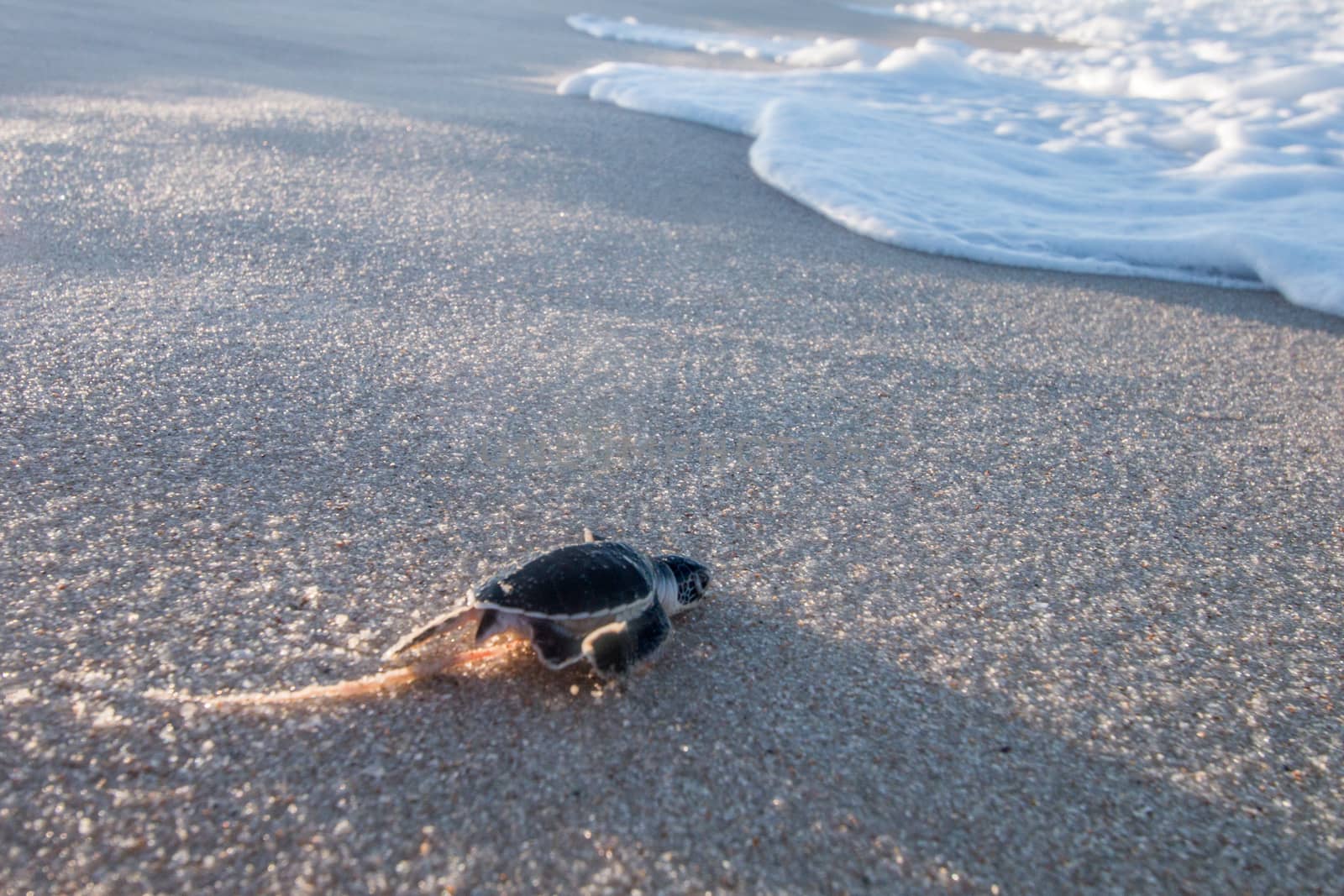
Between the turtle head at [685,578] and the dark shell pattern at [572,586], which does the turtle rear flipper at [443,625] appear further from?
the turtle head at [685,578]

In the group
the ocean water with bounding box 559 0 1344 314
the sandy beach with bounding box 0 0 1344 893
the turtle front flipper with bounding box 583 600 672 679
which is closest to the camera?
the sandy beach with bounding box 0 0 1344 893

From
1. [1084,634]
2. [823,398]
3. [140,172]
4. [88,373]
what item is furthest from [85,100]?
[1084,634]

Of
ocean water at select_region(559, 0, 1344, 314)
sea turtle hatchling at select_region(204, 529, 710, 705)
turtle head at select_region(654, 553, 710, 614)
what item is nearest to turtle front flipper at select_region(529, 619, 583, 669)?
sea turtle hatchling at select_region(204, 529, 710, 705)

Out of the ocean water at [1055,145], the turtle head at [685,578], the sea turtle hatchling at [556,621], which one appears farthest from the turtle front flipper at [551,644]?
the ocean water at [1055,145]

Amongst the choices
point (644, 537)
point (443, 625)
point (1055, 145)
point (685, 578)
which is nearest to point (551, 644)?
point (443, 625)

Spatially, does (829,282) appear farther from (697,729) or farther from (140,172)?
(140,172)

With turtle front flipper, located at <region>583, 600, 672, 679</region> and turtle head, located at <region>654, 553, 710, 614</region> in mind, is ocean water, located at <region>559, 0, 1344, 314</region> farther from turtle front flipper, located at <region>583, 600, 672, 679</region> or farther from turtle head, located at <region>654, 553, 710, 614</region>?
turtle front flipper, located at <region>583, 600, 672, 679</region>
